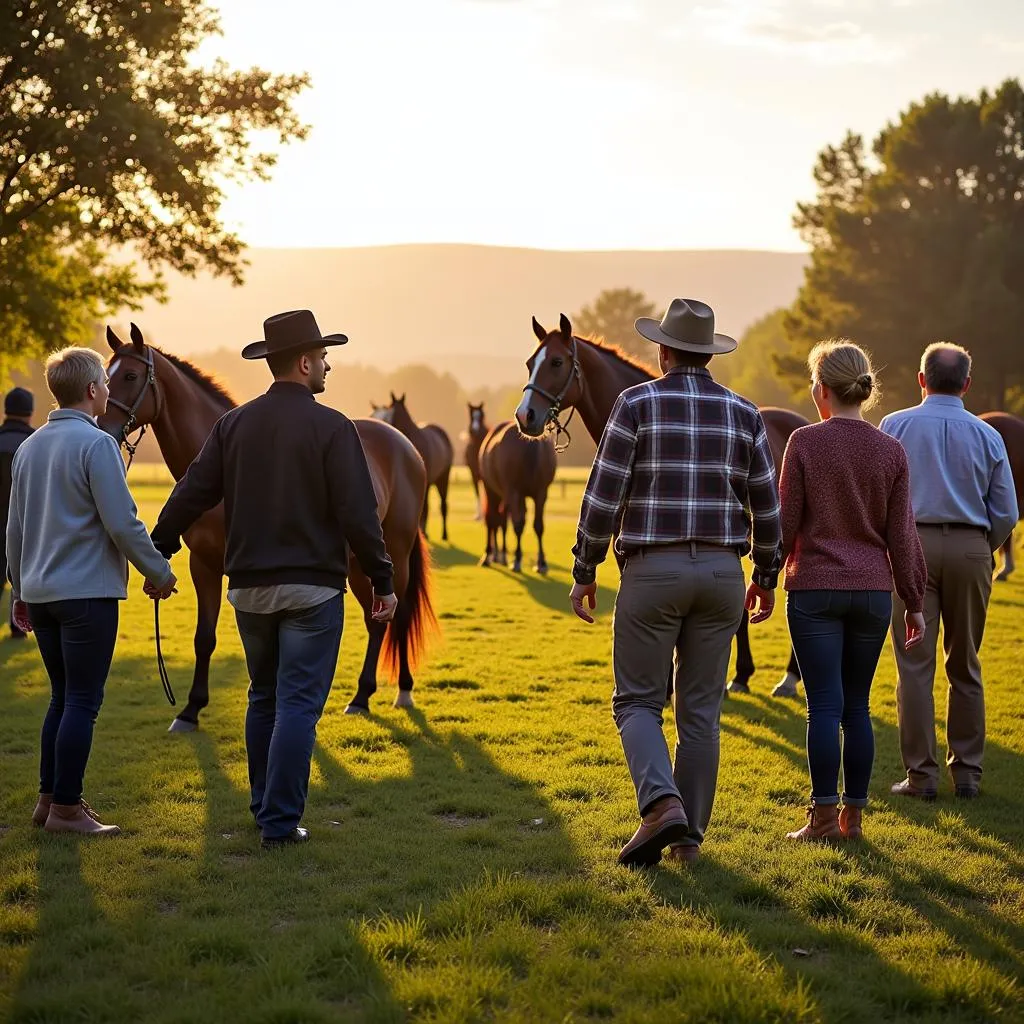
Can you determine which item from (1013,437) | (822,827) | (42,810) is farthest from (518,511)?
(822,827)

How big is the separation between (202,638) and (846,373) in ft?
16.6

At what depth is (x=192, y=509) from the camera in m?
5.45

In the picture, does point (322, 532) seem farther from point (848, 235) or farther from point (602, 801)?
point (848, 235)

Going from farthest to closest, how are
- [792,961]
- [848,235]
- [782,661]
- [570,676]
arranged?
[848,235] < [782,661] < [570,676] < [792,961]

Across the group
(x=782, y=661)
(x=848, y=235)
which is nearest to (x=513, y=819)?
(x=782, y=661)

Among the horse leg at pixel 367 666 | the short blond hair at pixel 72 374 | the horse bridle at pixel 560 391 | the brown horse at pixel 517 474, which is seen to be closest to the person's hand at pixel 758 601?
the horse bridle at pixel 560 391

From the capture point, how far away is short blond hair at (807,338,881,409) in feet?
17.2

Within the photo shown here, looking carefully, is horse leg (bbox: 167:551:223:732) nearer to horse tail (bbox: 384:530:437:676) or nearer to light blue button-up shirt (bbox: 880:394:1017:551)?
horse tail (bbox: 384:530:437:676)

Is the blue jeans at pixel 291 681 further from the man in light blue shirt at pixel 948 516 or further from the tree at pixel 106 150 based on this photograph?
the tree at pixel 106 150

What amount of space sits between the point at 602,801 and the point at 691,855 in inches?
44.3

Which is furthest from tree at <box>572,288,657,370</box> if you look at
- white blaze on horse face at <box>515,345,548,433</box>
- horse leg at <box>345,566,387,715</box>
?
white blaze on horse face at <box>515,345,548,433</box>

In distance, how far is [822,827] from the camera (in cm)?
547

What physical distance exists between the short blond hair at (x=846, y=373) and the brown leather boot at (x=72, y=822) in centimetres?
404

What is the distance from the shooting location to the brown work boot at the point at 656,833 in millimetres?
4824
